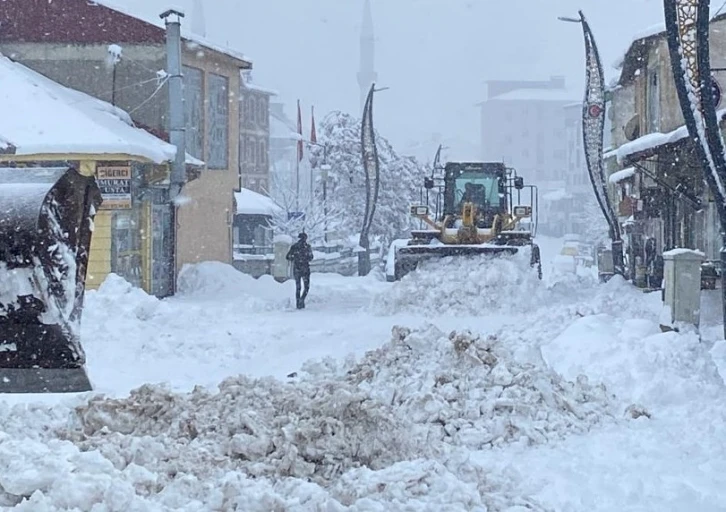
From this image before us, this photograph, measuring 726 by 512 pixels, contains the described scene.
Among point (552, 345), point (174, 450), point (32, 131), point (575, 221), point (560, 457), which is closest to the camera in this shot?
point (174, 450)

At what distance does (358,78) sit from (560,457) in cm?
12659

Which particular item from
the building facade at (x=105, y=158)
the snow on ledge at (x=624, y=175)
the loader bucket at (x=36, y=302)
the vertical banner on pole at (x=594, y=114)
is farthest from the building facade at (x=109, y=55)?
the loader bucket at (x=36, y=302)

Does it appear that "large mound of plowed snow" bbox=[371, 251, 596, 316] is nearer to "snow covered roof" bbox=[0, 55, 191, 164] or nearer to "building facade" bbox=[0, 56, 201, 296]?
"building facade" bbox=[0, 56, 201, 296]

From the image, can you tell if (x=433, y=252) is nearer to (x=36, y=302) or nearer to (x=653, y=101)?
(x=653, y=101)

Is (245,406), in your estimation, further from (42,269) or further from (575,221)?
(575,221)

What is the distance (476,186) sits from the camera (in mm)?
24938

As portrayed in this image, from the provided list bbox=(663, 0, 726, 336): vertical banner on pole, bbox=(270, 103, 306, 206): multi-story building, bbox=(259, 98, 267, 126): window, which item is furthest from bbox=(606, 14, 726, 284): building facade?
bbox=(270, 103, 306, 206): multi-story building

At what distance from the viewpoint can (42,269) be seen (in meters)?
6.77

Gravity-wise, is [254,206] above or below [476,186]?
below

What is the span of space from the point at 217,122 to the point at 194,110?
1.50 m

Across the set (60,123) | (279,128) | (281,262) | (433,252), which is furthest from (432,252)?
(279,128)

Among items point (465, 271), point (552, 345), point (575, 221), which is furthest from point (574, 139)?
point (552, 345)

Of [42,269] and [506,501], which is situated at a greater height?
[42,269]

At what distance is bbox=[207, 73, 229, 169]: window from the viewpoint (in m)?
26.9
